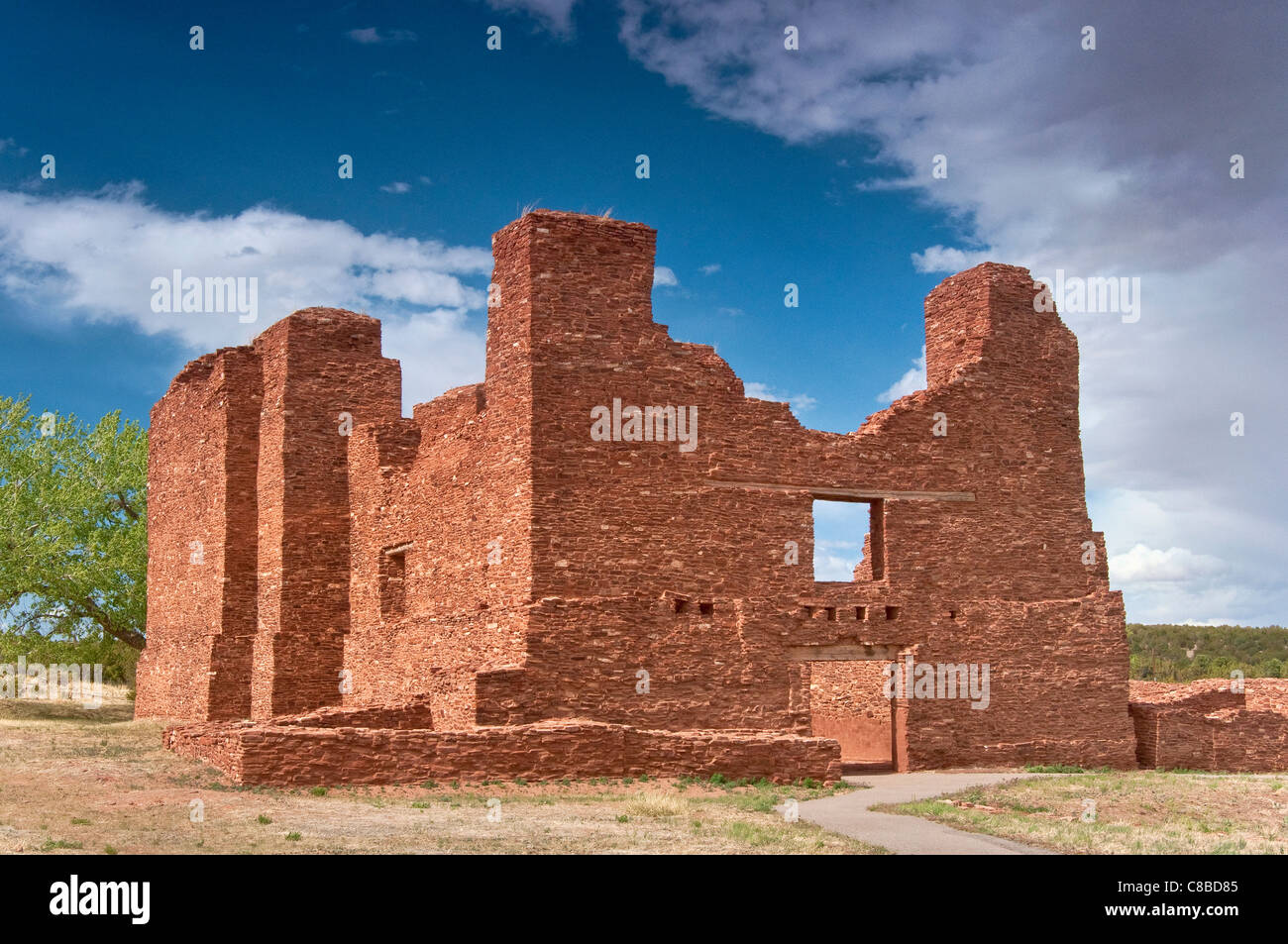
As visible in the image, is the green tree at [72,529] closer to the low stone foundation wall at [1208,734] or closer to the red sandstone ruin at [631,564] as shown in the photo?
the red sandstone ruin at [631,564]

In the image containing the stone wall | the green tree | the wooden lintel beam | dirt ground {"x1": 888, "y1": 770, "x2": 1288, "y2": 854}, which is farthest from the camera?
the green tree

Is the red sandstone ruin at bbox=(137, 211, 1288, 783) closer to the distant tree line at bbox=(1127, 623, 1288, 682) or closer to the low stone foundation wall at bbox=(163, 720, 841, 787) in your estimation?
the low stone foundation wall at bbox=(163, 720, 841, 787)

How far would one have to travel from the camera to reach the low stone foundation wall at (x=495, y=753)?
1553 cm

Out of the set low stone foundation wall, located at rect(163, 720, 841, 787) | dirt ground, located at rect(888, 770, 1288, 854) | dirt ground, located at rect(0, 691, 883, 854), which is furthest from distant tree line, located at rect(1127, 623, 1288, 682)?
dirt ground, located at rect(0, 691, 883, 854)

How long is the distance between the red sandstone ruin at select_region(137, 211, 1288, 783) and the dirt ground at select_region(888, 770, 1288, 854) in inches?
105

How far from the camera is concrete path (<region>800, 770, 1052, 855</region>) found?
38.2 ft

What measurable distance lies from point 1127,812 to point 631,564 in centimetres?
Answer: 757

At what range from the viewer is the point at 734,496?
795 inches

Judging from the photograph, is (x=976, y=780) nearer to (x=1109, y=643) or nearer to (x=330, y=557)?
(x=1109, y=643)

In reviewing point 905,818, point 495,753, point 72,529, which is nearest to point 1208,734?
point 905,818

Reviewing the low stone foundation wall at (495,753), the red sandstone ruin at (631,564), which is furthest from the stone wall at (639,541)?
the low stone foundation wall at (495,753)

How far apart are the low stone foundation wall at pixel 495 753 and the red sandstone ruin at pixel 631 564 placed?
4 cm

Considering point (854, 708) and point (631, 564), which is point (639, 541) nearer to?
point (631, 564)

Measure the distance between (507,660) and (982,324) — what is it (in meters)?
9.93
